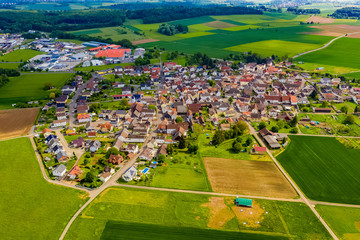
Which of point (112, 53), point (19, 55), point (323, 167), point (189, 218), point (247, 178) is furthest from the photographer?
point (112, 53)

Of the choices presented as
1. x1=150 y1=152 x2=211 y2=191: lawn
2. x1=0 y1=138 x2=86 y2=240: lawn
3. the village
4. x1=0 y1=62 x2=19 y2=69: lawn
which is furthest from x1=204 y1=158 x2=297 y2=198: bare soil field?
x1=0 y1=62 x2=19 y2=69: lawn

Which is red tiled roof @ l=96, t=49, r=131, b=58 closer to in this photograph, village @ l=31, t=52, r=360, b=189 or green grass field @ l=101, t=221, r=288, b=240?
village @ l=31, t=52, r=360, b=189

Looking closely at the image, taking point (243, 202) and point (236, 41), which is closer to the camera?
point (243, 202)

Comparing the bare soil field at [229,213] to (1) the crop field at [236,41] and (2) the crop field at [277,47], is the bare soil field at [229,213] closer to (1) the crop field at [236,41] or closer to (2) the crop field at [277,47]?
(1) the crop field at [236,41]

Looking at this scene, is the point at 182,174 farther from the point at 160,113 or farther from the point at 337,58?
the point at 337,58

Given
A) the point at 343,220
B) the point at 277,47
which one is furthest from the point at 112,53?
the point at 343,220

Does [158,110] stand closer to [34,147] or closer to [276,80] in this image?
[34,147]

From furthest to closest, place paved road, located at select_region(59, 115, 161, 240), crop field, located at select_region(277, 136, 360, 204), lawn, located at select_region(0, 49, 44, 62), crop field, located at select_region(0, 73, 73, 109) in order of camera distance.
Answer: lawn, located at select_region(0, 49, 44, 62) → crop field, located at select_region(0, 73, 73, 109) → crop field, located at select_region(277, 136, 360, 204) → paved road, located at select_region(59, 115, 161, 240)
